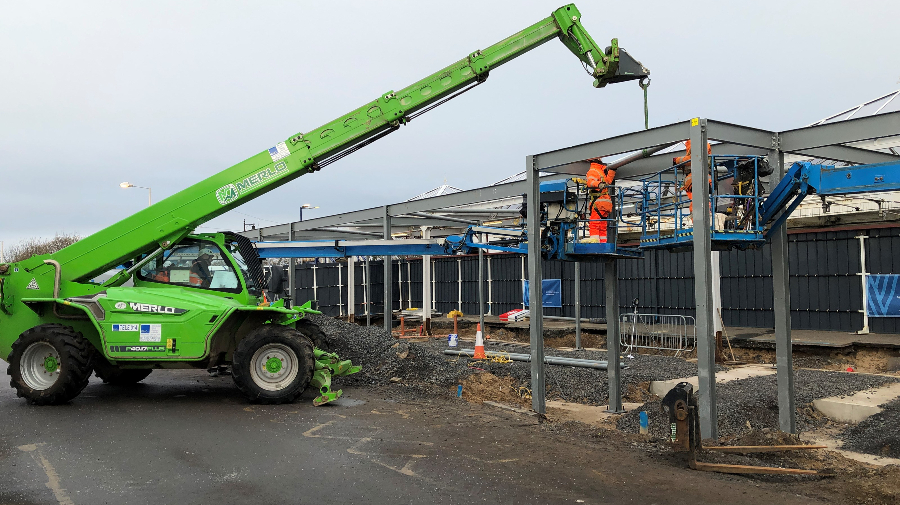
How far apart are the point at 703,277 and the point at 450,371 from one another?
549cm

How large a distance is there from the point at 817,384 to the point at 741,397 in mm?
1859

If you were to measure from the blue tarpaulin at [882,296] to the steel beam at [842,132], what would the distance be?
9030 mm

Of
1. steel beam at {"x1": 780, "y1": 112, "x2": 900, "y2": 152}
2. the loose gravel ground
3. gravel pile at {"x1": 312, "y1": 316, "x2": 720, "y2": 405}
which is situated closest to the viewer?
steel beam at {"x1": 780, "y1": 112, "x2": 900, "y2": 152}

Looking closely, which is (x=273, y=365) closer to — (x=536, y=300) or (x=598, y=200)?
(x=536, y=300)

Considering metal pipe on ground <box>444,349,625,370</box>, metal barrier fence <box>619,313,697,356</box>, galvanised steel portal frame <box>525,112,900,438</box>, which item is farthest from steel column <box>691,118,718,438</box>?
metal barrier fence <box>619,313,697,356</box>

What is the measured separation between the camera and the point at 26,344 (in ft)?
30.2

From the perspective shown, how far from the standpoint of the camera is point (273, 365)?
9484mm

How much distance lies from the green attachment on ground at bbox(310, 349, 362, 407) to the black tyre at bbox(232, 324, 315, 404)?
28cm

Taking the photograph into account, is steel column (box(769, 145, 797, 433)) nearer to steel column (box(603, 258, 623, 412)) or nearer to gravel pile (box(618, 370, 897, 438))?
gravel pile (box(618, 370, 897, 438))

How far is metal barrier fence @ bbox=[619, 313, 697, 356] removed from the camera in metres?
16.8

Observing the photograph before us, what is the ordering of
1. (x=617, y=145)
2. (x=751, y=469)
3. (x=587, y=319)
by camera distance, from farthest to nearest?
(x=587, y=319) → (x=617, y=145) → (x=751, y=469)

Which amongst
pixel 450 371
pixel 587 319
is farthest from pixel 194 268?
pixel 587 319

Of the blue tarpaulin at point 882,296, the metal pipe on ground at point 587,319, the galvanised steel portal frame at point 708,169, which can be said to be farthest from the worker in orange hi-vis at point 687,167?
the metal pipe on ground at point 587,319

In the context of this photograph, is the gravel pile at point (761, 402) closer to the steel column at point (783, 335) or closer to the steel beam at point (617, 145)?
the steel column at point (783, 335)
